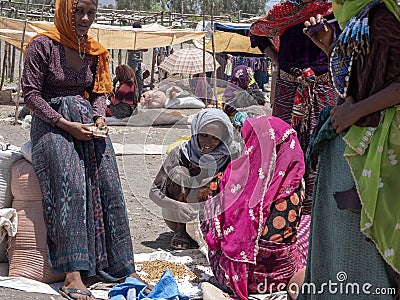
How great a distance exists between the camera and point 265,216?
349cm

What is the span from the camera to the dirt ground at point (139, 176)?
4645 mm

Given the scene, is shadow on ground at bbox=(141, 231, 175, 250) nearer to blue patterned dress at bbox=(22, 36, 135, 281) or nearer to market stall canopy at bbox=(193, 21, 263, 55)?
blue patterned dress at bbox=(22, 36, 135, 281)

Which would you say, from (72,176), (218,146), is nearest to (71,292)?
(72,176)

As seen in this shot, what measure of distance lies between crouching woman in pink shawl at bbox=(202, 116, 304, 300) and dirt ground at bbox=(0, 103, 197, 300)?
1.02 meters

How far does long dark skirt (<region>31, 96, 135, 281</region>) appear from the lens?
3562 mm

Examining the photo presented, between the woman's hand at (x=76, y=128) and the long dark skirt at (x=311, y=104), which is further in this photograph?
the long dark skirt at (x=311, y=104)

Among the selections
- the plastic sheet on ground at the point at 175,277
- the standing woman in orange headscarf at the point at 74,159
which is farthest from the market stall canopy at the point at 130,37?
the standing woman in orange headscarf at the point at 74,159

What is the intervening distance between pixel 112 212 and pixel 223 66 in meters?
13.9

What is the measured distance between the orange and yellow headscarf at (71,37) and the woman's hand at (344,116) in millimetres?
1850

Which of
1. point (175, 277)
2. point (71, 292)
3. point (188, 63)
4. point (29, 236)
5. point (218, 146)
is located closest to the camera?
point (71, 292)

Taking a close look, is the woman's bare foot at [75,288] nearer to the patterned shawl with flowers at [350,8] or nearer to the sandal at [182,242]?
the sandal at [182,242]

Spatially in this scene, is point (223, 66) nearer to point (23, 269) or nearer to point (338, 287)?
point (23, 269)

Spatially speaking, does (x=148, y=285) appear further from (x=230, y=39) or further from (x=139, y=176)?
(x=230, y=39)

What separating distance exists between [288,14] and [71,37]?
1436 mm
